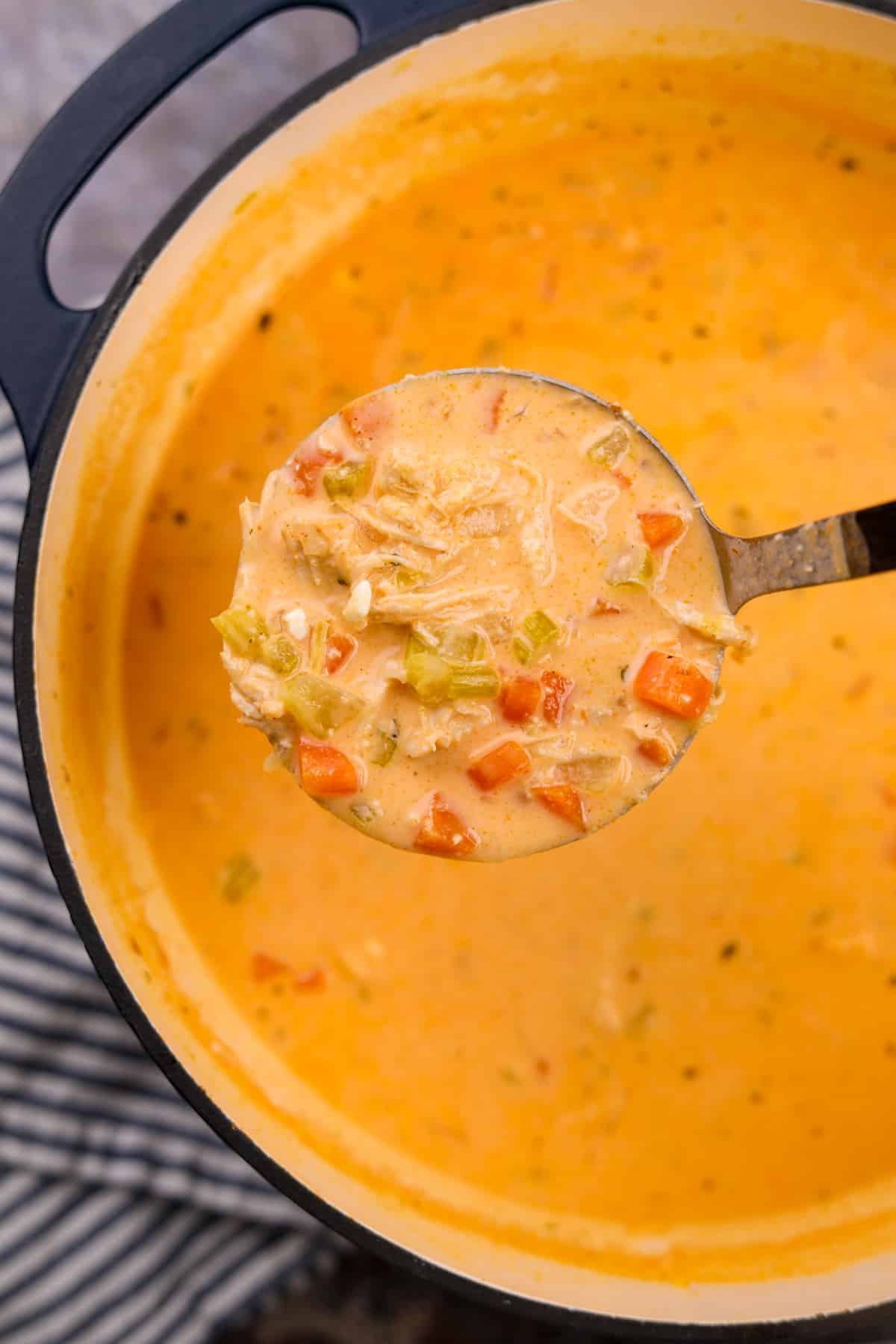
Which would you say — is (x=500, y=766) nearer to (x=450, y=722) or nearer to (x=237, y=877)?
(x=450, y=722)

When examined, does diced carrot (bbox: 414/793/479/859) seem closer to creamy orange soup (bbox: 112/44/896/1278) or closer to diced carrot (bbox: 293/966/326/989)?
creamy orange soup (bbox: 112/44/896/1278)

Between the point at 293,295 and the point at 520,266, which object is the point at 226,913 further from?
the point at 520,266

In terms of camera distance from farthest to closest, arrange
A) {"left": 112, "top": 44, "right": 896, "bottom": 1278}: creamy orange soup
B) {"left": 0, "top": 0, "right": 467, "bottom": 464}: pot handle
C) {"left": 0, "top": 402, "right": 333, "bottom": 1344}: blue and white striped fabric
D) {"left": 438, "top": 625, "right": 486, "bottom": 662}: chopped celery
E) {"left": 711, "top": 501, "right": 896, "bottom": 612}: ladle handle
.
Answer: {"left": 0, "top": 402, "right": 333, "bottom": 1344}: blue and white striped fabric → {"left": 112, "top": 44, "right": 896, "bottom": 1278}: creamy orange soup → {"left": 0, "top": 0, "right": 467, "bottom": 464}: pot handle → {"left": 438, "top": 625, "right": 486, "bottom": 662}: chopped celery → {"left": 711, "top": 501, "right": 896, "bottom": 612}: ladle handle

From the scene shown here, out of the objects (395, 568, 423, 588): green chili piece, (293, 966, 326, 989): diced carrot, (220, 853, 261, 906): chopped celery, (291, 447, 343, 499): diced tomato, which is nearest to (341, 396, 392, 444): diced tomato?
(291, 447, 343, 499): diced tomato

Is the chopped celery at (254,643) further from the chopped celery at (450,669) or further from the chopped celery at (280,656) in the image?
the chopped celery at (450,669)

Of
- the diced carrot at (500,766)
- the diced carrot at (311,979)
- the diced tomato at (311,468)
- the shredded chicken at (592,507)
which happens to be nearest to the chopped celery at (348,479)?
the diced tomato at (311,468)

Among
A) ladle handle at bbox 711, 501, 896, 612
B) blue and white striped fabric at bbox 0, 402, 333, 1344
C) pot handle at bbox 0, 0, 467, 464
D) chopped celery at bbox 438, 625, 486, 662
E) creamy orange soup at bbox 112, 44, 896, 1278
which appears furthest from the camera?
blue and white striped fabric at bbox 0, 402, 333, 1344
